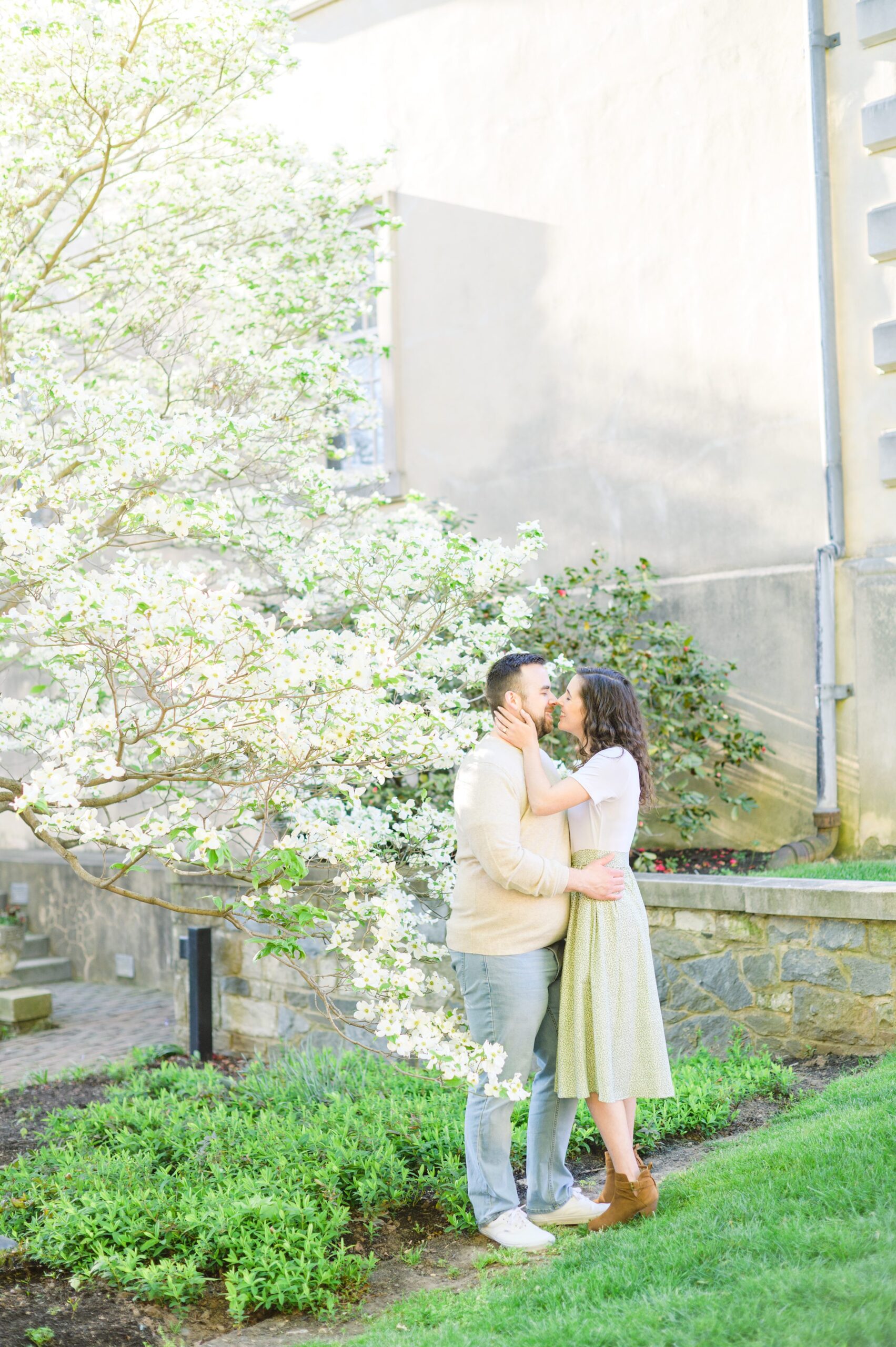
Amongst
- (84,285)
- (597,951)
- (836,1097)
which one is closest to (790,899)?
(836,1097)

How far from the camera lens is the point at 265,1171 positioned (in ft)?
15.5

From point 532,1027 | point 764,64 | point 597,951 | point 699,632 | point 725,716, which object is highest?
point 764,64

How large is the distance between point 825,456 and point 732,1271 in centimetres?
570

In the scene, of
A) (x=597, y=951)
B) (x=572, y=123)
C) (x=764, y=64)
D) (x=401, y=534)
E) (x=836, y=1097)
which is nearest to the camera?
(x=597, y=951)

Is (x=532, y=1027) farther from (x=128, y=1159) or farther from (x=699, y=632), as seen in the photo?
(x=699, y=632)

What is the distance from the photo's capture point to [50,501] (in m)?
4.49

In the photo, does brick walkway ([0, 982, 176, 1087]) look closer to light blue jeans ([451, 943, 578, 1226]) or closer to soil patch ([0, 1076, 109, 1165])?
soil patch ([0, 1076, 109, 1165])

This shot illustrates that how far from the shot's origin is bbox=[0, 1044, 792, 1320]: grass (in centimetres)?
412

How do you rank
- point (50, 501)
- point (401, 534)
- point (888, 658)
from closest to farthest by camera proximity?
point (50, 501)
point (401, 534)
point (888, 658)

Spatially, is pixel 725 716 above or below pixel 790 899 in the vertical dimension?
above

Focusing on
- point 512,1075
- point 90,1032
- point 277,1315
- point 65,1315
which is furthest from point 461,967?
point 90,1032

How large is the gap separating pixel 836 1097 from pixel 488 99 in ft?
27.3

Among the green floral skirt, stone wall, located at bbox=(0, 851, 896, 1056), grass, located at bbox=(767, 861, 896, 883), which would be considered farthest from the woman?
grass, located at bbox=(767, 861, 896, 883)

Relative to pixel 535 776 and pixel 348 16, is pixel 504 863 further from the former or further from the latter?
pixel 348 16
